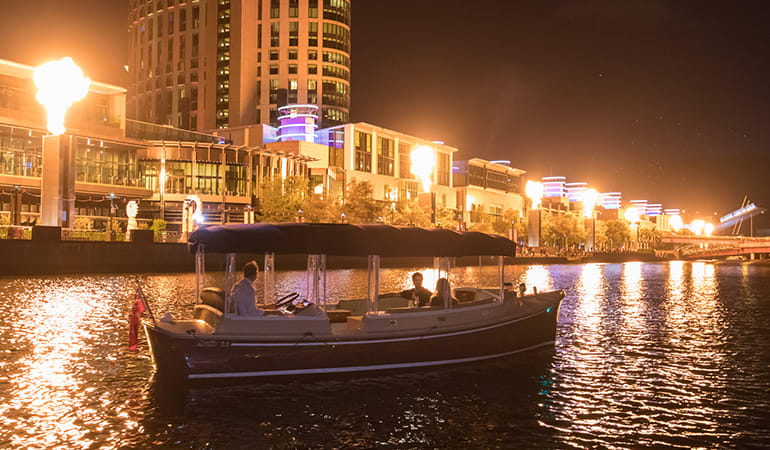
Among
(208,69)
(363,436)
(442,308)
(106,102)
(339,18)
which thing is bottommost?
(363,436)

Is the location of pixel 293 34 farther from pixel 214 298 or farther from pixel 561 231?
pixel 214 298

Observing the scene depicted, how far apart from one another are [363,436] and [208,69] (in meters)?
145

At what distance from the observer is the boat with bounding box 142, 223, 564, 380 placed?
47.5 ft

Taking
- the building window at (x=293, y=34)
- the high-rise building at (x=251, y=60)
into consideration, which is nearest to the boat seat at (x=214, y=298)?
the high-rise building at (x=251, y=60)

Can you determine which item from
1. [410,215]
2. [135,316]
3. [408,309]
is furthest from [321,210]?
[135,316]

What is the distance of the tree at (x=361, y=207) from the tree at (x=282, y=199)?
6.58 m

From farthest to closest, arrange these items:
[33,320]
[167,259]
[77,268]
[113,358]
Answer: [167,259]
[77,268]
[33,320]
[113,358]

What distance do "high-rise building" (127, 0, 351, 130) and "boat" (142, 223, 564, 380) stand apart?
406 feet

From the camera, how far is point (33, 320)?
982 inches

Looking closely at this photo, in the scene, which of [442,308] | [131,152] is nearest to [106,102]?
[131,152]

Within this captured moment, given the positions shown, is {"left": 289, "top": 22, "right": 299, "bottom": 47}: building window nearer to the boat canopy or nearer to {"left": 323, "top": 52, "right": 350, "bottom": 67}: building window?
{"left": 323, "top": 52, "right": 350, "bottom": 67}: building window

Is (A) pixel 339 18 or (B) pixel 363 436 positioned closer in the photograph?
(B) pixel 363 436

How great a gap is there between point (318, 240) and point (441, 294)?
389 centimetres

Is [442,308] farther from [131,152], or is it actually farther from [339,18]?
[339,18]
